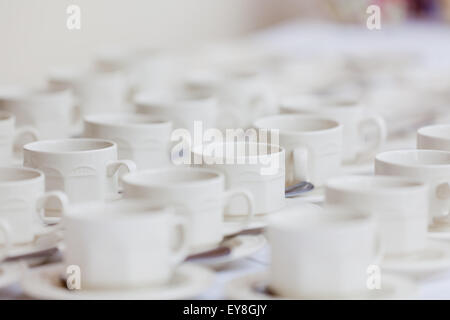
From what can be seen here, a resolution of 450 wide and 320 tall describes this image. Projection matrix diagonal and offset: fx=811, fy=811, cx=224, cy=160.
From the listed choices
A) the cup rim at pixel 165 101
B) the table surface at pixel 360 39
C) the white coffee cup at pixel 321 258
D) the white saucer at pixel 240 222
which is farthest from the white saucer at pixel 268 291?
the table surface at pixel 360 39

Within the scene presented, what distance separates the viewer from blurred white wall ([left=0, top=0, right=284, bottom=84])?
2.81 m

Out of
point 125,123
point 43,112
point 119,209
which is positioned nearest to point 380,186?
point 119,209

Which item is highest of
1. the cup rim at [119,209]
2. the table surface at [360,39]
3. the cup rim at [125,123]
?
the table surface at [360,39]

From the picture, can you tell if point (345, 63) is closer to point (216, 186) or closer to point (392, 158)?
point (392, 158)

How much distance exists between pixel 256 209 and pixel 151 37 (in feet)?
8.84

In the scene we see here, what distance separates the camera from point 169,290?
0.68 meters

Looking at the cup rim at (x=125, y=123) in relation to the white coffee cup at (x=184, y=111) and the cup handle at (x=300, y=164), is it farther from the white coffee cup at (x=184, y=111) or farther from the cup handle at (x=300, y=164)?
the cup handle at (x=300, y=164)

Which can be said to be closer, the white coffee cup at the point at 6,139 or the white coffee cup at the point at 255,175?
the white coffee cup at the point at 255,175

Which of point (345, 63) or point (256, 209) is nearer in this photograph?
point (256, 209)

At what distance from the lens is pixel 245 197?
832mm

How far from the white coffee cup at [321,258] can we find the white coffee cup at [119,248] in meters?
0.10

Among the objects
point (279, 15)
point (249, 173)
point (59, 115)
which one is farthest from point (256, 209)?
point (279, 15)

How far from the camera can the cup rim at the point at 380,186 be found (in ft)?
2.48

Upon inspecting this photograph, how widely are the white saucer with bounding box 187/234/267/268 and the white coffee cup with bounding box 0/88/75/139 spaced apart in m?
0.53
